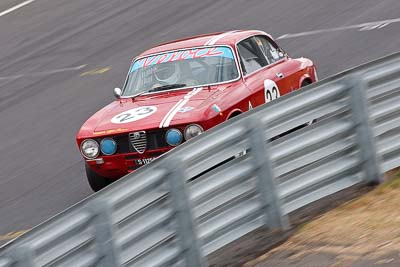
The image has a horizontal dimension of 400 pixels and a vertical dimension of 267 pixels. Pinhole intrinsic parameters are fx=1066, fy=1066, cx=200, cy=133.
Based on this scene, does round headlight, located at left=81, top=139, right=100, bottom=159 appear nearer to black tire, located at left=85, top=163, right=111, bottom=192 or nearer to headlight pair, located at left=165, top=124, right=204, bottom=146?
black tire, located at left=85, top=163, right=111, bottom=192

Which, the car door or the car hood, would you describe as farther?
the car door

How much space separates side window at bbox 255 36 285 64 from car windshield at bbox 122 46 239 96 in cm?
70

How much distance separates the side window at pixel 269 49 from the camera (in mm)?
12373

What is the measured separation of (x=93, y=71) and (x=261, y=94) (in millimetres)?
8527

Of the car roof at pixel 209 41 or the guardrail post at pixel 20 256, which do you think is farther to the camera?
the car roof at pixel 209 41

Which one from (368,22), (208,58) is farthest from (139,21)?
(208,58)

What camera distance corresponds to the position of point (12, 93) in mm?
19203

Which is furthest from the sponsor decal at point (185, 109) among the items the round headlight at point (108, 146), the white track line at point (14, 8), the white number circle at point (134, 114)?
the white track line at point (14, 8)

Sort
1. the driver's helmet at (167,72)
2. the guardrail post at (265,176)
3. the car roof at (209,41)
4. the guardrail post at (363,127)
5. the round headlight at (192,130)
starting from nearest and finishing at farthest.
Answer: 1. the guardrail post at (265,176)
2. the guardrail post at (363,127)
3. the round headlight at (192,130)
4. the driver's helmet at (167,72)
5. the car roof at (209,41)

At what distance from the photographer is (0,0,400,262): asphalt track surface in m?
13.1

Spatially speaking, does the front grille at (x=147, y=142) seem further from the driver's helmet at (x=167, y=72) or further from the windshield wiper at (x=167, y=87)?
the driver's helmet at (x=167, y=72)

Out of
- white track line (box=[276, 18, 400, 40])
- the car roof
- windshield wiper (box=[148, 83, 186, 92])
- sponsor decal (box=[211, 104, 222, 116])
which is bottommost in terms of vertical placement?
white track line (box=[276, 18, 400, 40])

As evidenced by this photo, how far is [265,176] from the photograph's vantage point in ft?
26.1


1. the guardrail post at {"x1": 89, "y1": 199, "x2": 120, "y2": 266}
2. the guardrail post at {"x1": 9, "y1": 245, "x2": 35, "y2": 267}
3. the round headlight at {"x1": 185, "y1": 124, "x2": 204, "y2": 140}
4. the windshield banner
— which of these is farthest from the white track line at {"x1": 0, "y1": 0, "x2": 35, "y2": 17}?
the guardrail post at {"x1": 9, "y1": 245, "x2": 35, "y2": 267}
